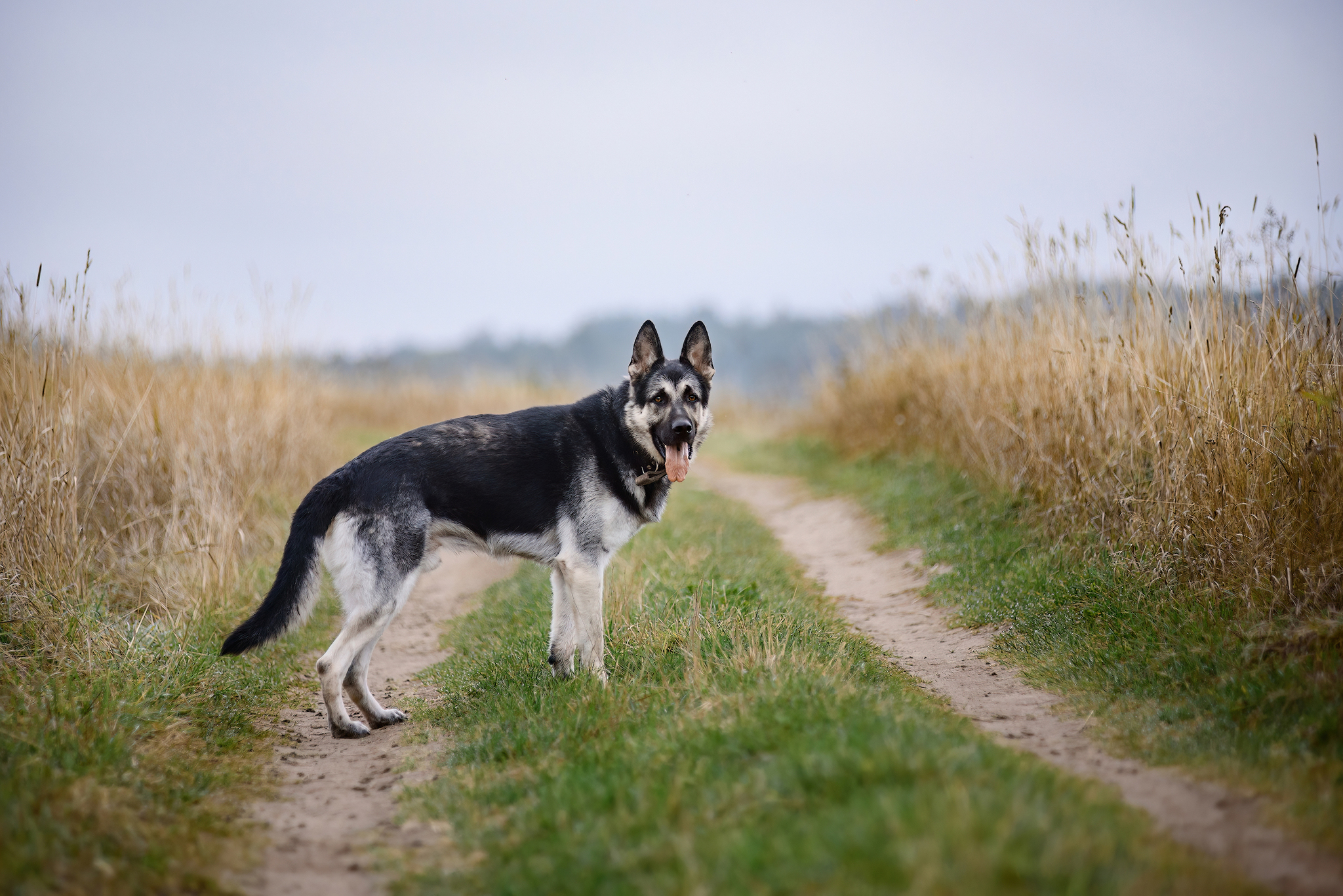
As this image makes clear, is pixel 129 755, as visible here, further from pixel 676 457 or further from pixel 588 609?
pixel 676 457

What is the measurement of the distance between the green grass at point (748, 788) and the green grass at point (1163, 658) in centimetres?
83

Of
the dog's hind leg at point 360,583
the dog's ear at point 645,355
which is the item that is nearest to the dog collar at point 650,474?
the dog's ear at point 645,355

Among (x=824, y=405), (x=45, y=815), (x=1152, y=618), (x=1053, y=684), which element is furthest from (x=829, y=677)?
(x=824, y=405)

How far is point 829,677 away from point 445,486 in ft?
8.38

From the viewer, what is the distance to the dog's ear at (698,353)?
5938 millimetres

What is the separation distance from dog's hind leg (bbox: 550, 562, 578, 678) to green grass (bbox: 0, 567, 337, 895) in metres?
1.76

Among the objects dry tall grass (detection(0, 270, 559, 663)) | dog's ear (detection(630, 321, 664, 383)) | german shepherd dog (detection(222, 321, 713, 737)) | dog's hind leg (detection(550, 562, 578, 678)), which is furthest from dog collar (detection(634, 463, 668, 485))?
dry tall grass (detection(0, 270, 559, 663))

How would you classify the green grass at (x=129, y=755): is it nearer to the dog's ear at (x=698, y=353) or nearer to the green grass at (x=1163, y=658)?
the dog's ear at (x=698, y=353)

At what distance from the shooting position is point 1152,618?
5.21 metres

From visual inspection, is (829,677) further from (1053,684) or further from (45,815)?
(45,815)

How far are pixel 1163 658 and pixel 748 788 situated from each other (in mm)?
2938

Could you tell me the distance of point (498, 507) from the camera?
17.2ft

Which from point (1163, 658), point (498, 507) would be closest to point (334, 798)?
point (498, 507)

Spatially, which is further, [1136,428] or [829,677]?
[1136,428]
